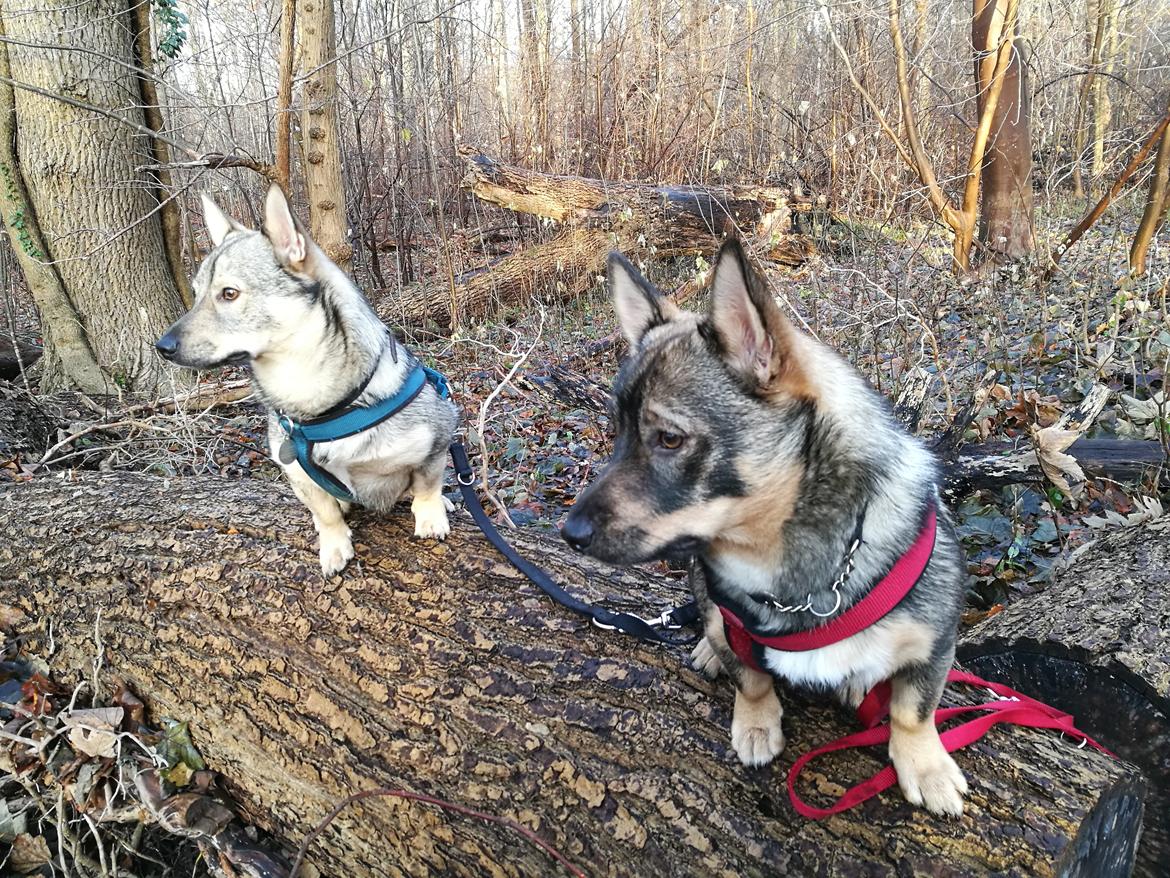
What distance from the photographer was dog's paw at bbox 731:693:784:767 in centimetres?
206

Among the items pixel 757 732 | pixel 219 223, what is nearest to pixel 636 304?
pixel 757 732

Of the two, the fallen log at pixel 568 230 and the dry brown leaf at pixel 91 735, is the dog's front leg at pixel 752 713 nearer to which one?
the dry brown leaf at pixel 91 735

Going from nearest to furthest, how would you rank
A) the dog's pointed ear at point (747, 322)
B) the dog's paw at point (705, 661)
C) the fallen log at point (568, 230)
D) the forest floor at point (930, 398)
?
the dog's pointed ear at point (747, 322)
the dog's paw at point (705, 661)
the forest floor at point (930, 398)
the fallen log at point (568, 230)

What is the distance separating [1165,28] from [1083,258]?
14.6 m

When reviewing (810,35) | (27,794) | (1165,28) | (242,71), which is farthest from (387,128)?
(1165,28)

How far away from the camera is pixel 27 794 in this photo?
274 cm

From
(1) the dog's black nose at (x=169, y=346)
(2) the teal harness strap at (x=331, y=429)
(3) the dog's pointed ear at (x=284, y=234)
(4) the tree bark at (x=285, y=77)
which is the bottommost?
(2) the teal harness strap at (x=331, y=429)

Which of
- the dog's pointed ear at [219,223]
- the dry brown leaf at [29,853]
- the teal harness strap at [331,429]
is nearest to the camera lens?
the dry brown leaf at [29,853]

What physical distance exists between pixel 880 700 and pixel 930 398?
10.6ft

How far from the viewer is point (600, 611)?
2.59 m

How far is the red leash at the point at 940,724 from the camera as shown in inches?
74.5

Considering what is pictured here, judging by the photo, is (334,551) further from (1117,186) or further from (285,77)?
(1117,186)

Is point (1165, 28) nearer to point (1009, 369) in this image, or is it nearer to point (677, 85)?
point (677, 85)

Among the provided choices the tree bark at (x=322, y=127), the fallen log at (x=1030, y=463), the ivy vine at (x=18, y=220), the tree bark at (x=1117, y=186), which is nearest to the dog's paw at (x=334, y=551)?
the fallen log at (x=1030, y=463)
